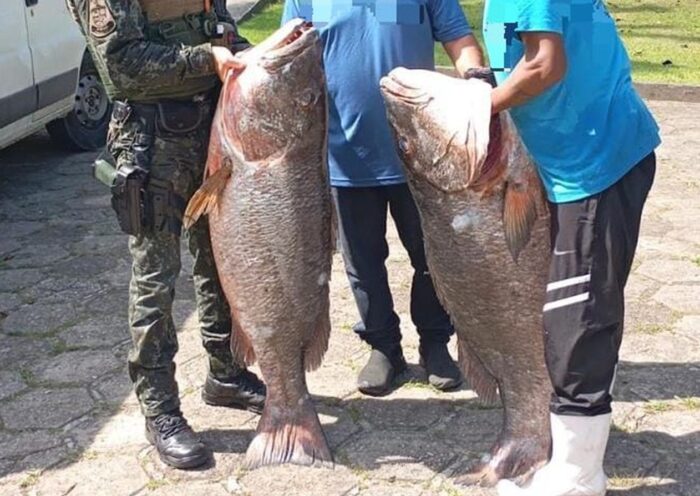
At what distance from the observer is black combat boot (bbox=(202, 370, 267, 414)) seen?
14.5ft

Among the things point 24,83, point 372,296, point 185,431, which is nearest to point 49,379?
point 185,431

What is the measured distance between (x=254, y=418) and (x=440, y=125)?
1.60 m

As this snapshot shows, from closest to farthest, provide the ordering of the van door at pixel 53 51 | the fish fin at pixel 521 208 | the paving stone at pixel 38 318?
the fish fin at pixel 521 208, the paving stone at pixel 38 318, the van door at pixel 53 51

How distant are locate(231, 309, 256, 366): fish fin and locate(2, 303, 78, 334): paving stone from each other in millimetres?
1679

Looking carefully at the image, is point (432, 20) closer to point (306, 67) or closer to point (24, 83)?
point (306, 67)

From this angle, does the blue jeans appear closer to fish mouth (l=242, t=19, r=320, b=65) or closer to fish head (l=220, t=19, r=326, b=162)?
fish head (l=220, t=19, r=326, b=162)

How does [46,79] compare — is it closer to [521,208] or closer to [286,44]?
[286,44]

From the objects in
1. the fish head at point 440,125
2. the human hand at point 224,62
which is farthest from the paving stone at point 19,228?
the fish head at point 440,125

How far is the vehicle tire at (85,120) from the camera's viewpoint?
8.63m

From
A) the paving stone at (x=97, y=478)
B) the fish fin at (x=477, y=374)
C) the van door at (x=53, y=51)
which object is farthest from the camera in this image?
the van door at (x=53, y=51)

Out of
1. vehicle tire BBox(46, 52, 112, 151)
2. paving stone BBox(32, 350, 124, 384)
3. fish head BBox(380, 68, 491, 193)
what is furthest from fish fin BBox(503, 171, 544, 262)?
vehicle tire BBox(46, 52, 112, 151)

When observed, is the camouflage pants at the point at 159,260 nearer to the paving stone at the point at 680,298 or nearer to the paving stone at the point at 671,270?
the paving stone at the point at 680,298

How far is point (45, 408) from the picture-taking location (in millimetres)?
4562

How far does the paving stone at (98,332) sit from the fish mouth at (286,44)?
205 centimetres
